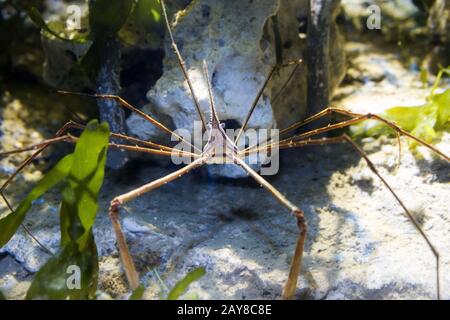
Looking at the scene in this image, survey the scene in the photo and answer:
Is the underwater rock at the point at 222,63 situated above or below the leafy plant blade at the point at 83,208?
above

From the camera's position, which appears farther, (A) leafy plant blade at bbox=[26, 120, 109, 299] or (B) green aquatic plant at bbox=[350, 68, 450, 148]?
(B) green aquatic plant at bbox=[350, 68, 450, 148]

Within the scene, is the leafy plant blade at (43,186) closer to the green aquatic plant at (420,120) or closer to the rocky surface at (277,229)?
the rocky surface at (277,229)

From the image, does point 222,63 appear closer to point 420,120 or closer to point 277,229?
point 277,229

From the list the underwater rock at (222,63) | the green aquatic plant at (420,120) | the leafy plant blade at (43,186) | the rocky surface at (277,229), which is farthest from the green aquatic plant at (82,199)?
the green aquatic plant at (420,120)

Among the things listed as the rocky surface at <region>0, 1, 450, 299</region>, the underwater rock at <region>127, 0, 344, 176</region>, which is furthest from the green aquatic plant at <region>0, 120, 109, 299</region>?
the underwater rock at <region>127, 0, 344, 176</region>

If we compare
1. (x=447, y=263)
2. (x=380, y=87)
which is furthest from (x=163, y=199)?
(x=380, y=87)

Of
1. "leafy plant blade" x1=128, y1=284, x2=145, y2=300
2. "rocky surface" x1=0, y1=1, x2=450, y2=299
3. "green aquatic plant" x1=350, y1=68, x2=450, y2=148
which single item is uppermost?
"green aquatic plant" x1=350, y1=68, x2=450, y2=148

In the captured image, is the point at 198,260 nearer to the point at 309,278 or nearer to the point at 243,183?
the point at 309,278

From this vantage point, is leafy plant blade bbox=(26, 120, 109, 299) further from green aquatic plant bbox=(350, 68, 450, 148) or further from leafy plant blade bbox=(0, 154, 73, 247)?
green aquatic plant bbox=(350, 68, 450, 148)

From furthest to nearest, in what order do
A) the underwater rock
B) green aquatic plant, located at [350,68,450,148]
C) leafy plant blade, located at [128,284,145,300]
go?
green aquatic plant, located at [350,68,450,148]
the underwater rock
leafy plant blade, located at [128,284,145,300]
